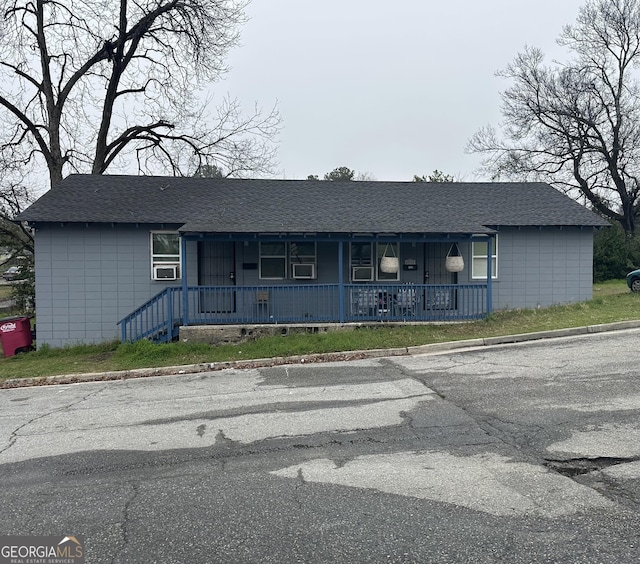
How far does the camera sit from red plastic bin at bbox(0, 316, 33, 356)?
1413 centimetres

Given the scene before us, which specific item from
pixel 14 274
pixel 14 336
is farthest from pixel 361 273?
pixel 14 274

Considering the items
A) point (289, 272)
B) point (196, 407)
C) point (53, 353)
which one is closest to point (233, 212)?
point (289, 272)

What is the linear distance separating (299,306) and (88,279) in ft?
19.6

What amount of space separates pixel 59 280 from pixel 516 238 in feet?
44.2

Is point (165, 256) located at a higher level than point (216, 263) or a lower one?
higher

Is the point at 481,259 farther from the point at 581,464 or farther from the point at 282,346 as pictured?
the point at 581,464

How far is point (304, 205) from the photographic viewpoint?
52.0ft

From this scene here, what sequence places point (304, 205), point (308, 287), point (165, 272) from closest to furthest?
point (308, 287), point (165, 272), point (304, 205)

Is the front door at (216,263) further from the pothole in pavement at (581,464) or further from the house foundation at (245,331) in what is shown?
the pothole in pavement at (581,464)

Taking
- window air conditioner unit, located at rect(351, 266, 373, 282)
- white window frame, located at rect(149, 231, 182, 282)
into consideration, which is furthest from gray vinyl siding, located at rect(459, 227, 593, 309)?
white window frame, located at rect(149, 231, 182, 282)

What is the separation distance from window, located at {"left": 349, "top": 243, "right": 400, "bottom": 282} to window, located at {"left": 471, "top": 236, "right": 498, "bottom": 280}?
7.82 feet

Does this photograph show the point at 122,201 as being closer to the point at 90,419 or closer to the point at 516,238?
the point at 90,419

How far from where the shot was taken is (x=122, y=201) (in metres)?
15.5

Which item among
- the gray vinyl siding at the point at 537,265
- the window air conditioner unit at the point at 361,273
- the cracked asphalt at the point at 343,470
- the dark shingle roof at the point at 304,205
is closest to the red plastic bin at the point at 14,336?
the dark shingle roof at the point at 304,205
